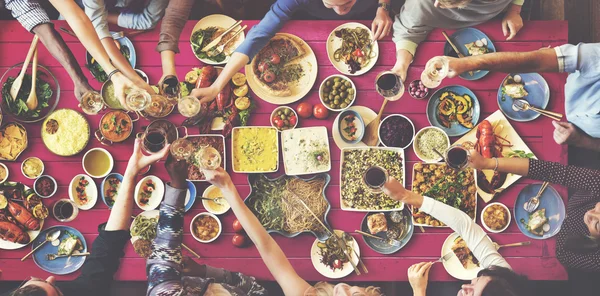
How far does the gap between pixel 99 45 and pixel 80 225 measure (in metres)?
1.22

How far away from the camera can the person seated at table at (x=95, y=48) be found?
2.87 m

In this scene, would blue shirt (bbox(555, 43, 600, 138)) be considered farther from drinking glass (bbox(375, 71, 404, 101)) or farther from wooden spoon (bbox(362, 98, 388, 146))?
wooden spoon (bbox(362, 98, 388, 146))

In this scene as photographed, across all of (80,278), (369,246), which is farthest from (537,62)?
(80,278)

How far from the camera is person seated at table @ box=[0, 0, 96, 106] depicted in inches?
113

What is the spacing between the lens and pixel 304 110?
2.98 meters

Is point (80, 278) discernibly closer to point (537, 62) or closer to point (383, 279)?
point (383, 279)

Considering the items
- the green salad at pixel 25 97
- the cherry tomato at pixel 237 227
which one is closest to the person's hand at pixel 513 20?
the cherry tomato at pixel 237 227

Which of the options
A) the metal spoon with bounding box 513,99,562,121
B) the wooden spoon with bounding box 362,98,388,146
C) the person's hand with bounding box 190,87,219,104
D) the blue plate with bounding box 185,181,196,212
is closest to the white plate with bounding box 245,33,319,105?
the person's hand with bounding box 190,87,219,104

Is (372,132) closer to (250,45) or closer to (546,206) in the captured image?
(250,45)

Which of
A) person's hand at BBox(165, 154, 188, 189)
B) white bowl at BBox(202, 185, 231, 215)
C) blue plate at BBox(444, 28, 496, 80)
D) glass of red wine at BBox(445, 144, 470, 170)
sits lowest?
white bowl at BBox(202, 185, 231, 215)

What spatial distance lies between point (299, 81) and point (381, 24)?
0.66 meters

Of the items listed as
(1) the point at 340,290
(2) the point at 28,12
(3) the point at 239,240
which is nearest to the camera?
(1) the point at 340,290

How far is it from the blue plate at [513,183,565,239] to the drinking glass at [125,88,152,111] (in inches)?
99.8

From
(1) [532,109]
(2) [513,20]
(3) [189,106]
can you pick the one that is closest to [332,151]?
(3) [189,106]
